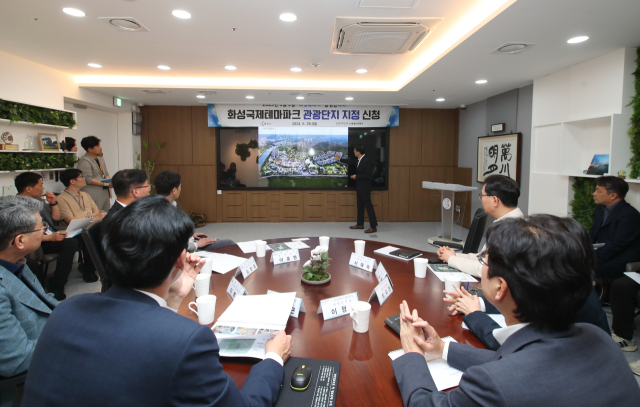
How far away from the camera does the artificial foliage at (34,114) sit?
397 cm

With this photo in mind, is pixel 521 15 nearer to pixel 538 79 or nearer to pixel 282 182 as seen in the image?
pixel 538 79

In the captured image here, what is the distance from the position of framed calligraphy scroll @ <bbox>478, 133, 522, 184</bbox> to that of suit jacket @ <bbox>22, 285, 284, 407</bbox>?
216 inches

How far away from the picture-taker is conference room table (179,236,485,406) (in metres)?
1.07

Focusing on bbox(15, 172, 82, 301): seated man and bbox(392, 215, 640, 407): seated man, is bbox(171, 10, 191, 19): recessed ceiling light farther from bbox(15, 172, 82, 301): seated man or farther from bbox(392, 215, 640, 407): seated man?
bbox(392, 215, 640, 407): seated man

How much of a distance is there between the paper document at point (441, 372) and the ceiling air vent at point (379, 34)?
9.24 feet

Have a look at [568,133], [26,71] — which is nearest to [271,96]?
[26,71]

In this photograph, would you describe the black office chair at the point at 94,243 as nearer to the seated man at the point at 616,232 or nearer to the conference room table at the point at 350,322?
the conference room table at the point at 350,322

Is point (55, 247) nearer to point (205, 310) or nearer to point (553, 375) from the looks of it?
point (205, 310)

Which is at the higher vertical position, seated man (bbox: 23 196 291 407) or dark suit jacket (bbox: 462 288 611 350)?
seated man (bbox: 23 196 291 407)

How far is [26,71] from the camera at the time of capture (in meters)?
4.48

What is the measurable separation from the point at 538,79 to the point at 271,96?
4249mm

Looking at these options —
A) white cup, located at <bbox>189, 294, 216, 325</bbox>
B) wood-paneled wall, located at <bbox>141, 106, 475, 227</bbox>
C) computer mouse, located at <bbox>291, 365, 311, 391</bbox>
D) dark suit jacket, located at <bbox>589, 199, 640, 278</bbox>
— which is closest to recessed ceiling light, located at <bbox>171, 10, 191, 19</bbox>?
white cup, located at <bbox>189, 294, 216, 325</bbox>

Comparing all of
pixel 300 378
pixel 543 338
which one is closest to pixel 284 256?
pixel 300 378

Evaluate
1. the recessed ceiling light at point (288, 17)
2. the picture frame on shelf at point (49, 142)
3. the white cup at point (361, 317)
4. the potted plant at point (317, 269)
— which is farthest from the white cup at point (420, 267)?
the picture frame on shelf at point (49, 142)
